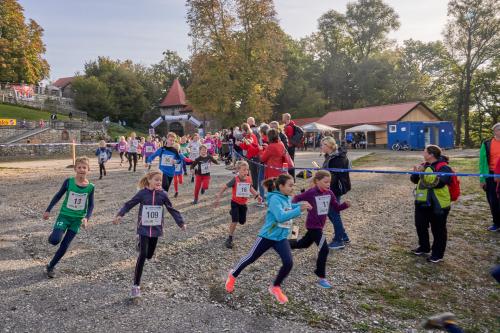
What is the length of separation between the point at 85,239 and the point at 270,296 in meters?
4.23

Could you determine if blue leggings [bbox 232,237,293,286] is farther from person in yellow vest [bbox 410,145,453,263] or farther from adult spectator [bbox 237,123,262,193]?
adult spectator [bbox 237,123,262,193]

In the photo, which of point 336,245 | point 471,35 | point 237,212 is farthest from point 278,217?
point 471,35

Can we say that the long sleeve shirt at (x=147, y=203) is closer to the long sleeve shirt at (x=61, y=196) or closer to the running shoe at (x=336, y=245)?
the long sleeve shirt at (x=61, y=196)

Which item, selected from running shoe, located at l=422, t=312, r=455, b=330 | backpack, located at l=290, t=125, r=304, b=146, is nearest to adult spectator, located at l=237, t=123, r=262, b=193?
backpack, located at l=290, t=125, r=304, b=146

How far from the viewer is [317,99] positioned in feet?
190

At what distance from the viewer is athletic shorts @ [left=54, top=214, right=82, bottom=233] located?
574 cm

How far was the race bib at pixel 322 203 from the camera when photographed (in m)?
5.63

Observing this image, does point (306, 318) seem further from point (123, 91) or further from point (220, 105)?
point (123, 91)

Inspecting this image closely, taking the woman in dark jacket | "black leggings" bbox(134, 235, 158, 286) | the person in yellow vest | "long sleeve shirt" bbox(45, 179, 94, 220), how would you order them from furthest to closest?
the woman in dark jacket, the person in yellow vest, "long sleeve shirt" bbox(45, 179, 94, 220), "black leggings" bbox(134, 235, 158, 286)

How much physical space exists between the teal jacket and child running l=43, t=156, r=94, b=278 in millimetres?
2779

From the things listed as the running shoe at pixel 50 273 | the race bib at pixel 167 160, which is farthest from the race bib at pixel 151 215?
the race bib at pixel 167 160

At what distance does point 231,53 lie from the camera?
3709cm

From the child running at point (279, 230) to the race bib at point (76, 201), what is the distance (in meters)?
2.54

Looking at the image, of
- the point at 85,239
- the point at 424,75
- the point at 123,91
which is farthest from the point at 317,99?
the point at 85,239
